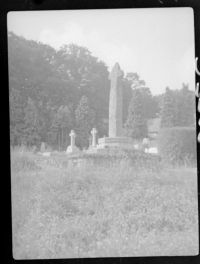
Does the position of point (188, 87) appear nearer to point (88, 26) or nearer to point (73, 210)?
point (88, 26)

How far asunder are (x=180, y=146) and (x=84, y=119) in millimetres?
653

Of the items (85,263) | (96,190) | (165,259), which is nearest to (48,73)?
(96,190)

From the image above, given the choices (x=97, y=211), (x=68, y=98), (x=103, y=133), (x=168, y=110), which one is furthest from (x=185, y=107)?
(x=97, y=211)

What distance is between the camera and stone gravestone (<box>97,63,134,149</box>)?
227cm

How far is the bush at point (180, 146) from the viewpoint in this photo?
227 cm

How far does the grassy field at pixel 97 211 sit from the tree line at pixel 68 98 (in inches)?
7.4

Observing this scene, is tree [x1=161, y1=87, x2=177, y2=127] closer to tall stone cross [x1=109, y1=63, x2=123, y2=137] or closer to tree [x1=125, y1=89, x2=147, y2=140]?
tree [x1=125, y1=89, x2=147, y2=140]

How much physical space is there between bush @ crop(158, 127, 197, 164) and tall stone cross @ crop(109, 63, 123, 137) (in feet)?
0.98

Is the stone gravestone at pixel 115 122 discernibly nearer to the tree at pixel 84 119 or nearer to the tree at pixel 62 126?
the tree at pixel 84 119

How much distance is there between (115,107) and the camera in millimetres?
2273

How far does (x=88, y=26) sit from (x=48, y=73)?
0.40m

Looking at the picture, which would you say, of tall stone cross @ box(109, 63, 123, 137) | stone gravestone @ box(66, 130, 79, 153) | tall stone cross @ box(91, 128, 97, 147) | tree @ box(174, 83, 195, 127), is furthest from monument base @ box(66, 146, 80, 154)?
tree @ box(174, 83, 195, 127)

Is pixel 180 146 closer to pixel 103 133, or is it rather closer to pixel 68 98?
pixel 103 133

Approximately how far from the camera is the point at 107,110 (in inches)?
89.5
